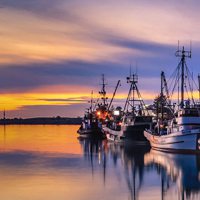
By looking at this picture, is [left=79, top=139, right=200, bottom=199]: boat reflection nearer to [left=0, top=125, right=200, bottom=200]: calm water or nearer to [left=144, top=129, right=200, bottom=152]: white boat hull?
[left=0, top=125, right=200, bottom=200]: calm water

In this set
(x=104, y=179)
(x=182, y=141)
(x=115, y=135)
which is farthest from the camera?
(x=115, y=135)

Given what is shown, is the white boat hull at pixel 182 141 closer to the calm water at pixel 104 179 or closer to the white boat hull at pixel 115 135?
the calm water at pixel 104 179

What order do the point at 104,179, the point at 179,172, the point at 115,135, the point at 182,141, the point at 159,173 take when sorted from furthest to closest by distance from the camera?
the point at 115,135 < the point at 182,141 < the point at 179,172 < the point at 159,173 < the point at 104,179

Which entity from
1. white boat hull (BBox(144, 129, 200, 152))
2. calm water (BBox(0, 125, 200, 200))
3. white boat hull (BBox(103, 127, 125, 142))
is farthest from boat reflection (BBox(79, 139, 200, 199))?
white boat hull (BBox(103, 127, 125, 142))

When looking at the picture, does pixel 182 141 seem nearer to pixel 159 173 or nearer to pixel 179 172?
pixel 179 172

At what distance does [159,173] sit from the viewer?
4372 centimetres

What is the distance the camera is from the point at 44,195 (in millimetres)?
32062

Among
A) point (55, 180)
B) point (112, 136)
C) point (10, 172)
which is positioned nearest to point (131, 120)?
point (112, 136)

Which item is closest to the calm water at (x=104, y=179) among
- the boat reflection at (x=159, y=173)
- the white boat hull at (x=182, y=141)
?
the boat reflection at (x=159, y=173)

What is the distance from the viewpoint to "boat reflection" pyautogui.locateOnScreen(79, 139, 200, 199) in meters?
33.5

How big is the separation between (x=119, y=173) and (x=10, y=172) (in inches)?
348

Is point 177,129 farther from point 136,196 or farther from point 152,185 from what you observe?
point 136,196

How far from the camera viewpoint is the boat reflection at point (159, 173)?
33.5 metres

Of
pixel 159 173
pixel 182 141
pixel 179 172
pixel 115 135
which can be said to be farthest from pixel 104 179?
pixel 115 135
